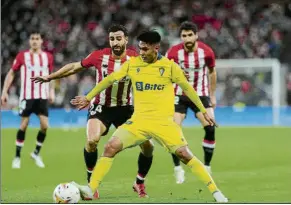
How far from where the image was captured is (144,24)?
31.8m

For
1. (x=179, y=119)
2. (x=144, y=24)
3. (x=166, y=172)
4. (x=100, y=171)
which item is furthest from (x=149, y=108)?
(x=144, y=24)

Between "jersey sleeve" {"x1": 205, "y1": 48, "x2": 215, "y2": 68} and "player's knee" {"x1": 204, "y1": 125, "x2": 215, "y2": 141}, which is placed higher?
"jersey sleeve" {"x1": 205, "y1": 48, "x2": 215, "y2": 68}

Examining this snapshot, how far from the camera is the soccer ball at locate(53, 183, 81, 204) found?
8516mm

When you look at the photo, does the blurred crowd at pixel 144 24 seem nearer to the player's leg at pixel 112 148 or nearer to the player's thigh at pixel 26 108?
the player's thigh at pixel 26 108

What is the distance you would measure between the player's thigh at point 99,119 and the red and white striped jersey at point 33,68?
15.4 feet

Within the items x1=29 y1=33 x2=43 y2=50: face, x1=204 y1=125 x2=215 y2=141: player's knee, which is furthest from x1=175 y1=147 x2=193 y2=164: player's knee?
x1=29 y1=33 x2=43 y2=50: face

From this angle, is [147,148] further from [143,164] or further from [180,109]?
[180,109]

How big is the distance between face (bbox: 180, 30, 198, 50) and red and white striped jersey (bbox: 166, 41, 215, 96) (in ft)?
0.54

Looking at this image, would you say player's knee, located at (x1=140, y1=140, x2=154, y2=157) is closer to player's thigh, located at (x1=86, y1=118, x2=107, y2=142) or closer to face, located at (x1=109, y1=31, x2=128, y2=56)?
player's thigh, located at (x1=86, y1=118, x2=107, y2=142)

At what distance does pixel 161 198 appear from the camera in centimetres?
956

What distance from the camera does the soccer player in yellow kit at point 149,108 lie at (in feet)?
28.7

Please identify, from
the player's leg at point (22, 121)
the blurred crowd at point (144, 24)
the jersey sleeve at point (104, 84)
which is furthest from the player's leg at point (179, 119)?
the blurred crowd at point (144, 24)

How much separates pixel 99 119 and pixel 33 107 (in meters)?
4.91

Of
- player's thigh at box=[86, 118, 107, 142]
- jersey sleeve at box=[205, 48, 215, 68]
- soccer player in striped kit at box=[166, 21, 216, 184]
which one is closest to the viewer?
player's thigh at box=[86, 118, 107, 142]
